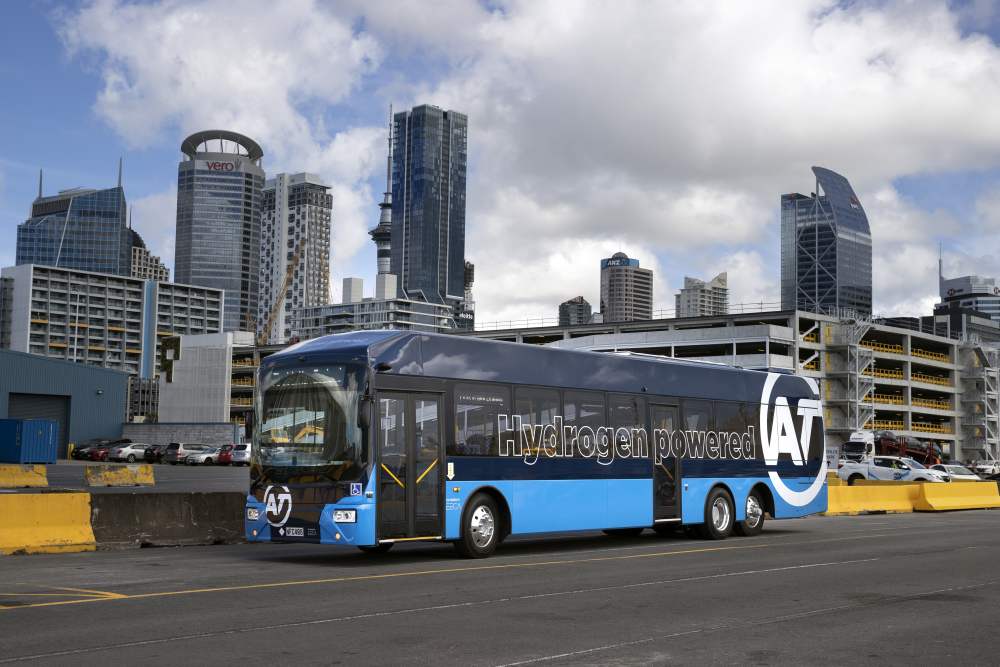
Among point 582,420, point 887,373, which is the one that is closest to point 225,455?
point 582,420

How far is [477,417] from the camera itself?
14797mm

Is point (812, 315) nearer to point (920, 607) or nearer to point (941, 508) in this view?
point (941, 508)

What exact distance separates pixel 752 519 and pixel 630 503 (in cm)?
410

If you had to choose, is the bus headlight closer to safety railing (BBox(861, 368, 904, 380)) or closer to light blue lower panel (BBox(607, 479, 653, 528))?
light blue lower panel (BBox(607, 479, 653, 528))

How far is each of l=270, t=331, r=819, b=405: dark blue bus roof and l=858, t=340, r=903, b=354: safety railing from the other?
91.4 meters

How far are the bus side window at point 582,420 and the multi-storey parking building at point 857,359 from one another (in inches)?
3089

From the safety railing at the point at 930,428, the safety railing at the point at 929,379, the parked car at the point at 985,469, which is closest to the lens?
the parked car at the point at 985,469

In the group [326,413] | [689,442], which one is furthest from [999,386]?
[326,413]

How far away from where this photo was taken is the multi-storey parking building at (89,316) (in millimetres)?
177375

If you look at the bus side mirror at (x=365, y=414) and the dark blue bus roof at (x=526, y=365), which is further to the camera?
the dark blue bus roof at (x=526, y=365)

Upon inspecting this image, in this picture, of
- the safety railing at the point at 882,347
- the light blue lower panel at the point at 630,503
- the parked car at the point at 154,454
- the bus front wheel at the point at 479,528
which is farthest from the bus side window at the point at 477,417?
the safety railing at the point at 882,347

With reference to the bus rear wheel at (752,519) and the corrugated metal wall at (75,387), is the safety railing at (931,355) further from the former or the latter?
the bus rear wheel at (752,519)

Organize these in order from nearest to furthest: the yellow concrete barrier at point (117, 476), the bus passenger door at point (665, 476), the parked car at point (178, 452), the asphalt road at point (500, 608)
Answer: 1. the asphalt road at point (500, 608)
2. the bus passenger door at point (665, 476)
3. the yellow concrete barrier at point (117, 476)
4. the parked car at point (178, 452)

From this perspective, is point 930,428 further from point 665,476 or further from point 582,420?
point 582,420
